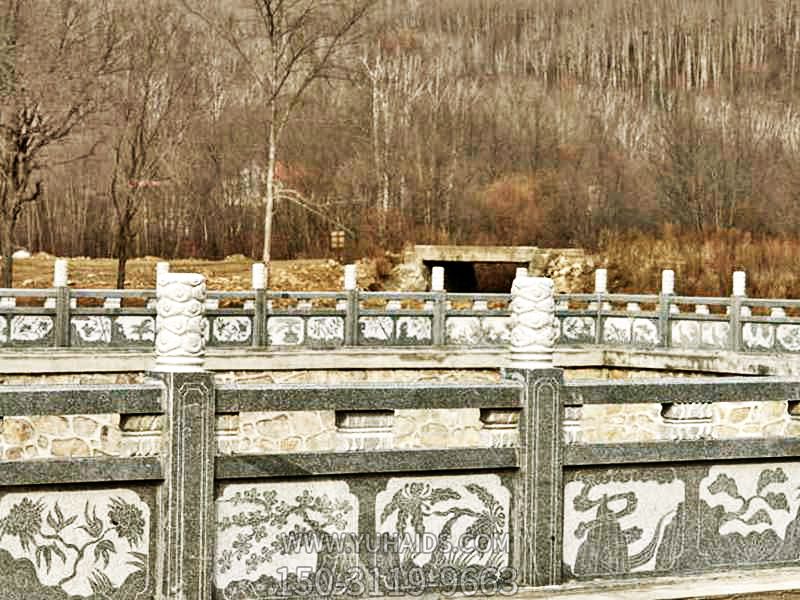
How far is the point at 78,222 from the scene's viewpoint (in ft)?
107

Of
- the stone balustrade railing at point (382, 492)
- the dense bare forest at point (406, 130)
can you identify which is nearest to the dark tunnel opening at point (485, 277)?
the dense bare forest at point (406, 130)

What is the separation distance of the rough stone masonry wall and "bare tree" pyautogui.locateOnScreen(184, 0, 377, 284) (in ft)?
20.7

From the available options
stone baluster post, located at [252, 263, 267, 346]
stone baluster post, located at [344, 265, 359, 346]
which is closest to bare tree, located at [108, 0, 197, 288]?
stone baluster post, located at [252, 263, 267, 346]

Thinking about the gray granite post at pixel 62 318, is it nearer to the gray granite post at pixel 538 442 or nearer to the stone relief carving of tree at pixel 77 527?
the gray granite post at pixel 538 442

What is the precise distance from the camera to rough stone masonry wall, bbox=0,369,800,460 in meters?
17.2

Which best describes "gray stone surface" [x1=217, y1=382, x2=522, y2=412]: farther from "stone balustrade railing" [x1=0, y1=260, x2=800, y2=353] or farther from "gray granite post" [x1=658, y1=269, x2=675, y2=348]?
"gray granite post" [x1=658, y1=269, x2=675, y2=348]

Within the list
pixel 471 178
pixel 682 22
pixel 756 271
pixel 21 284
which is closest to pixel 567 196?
pixel 471 178

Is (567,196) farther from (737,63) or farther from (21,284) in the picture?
(21,284)

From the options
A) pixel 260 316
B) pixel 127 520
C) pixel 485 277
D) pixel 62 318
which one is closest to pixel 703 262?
pixel 485 277

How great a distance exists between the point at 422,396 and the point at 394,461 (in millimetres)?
409

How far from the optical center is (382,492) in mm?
7660

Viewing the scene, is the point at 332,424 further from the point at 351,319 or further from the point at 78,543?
the point at 78,543

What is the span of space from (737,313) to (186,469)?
47.2 ft

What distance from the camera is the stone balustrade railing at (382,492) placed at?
7.00 m
